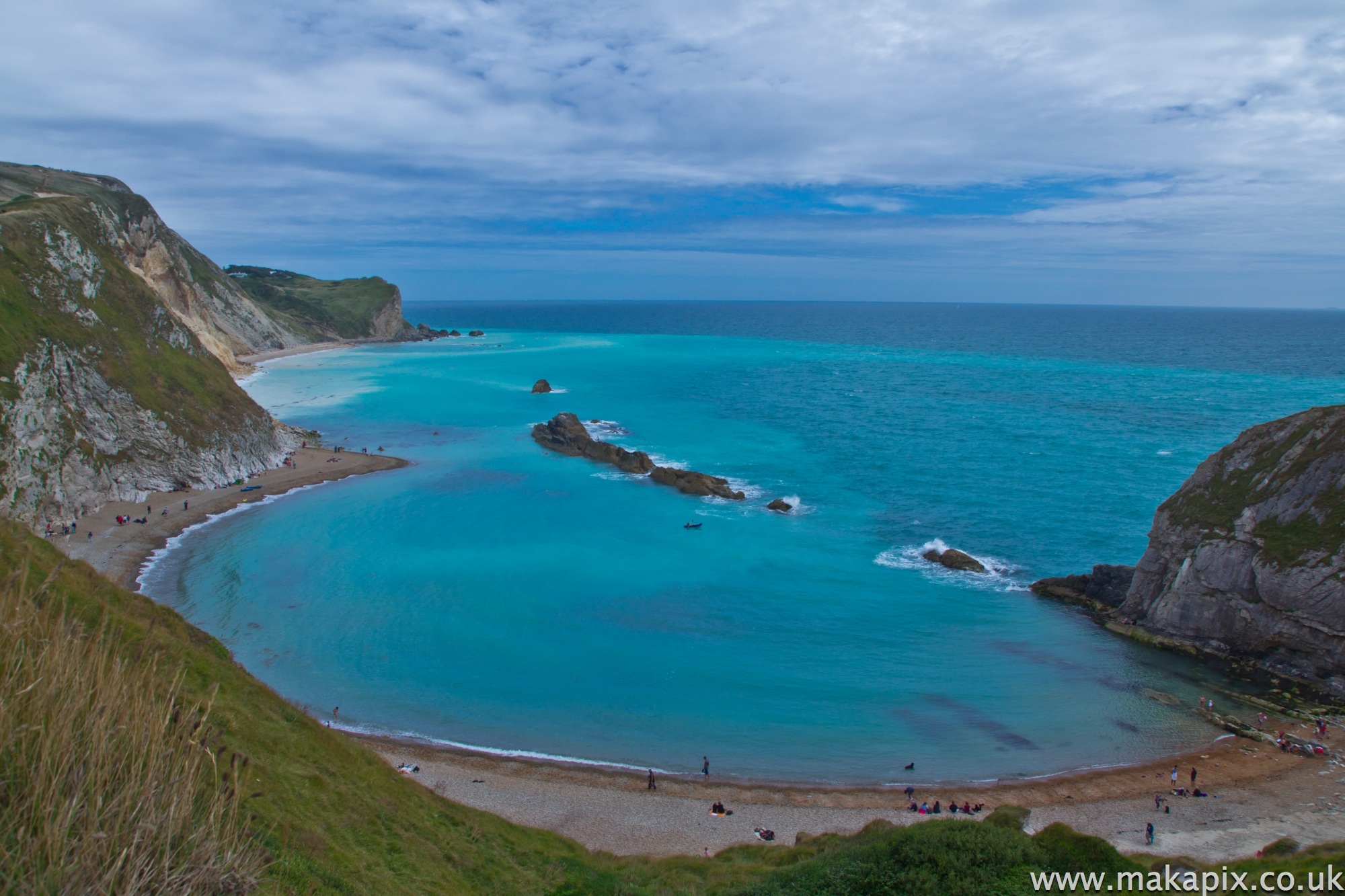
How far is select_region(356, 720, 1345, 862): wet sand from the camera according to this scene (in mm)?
23797

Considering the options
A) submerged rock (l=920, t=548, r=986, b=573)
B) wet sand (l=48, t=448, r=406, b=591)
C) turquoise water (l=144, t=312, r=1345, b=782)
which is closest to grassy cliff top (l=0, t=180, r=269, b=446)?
wet sand (l=48, t=448, r=406, b=591)

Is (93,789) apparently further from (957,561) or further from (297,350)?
(297,350)

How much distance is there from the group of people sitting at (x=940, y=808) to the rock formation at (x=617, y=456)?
3589 centimetres

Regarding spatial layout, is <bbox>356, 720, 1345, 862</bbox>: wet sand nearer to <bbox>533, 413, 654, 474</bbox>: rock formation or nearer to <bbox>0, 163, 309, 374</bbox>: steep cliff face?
<bbox>533, 413, 654, 474</bbox>: rock formation

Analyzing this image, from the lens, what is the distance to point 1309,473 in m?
35.7

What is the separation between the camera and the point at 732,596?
42875mm

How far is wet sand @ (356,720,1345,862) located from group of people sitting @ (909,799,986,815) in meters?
0.35

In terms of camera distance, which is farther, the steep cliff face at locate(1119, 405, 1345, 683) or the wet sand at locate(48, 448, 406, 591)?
the wet sand at locate(48, 448, 406, 591)

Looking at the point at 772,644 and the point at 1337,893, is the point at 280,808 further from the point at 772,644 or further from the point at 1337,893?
the point at 772,644

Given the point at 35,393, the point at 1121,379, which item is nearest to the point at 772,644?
the point at 35,393

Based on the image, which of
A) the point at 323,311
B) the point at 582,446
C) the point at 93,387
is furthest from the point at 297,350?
the point at 93,387

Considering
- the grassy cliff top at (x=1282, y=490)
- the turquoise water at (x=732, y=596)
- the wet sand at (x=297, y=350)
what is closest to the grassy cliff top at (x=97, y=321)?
the turquoise water at (x=732, y=596)

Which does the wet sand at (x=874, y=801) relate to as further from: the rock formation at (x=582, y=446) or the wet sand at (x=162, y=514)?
the rock formation at (x=582, y=446)

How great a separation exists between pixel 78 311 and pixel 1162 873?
69.5 m
